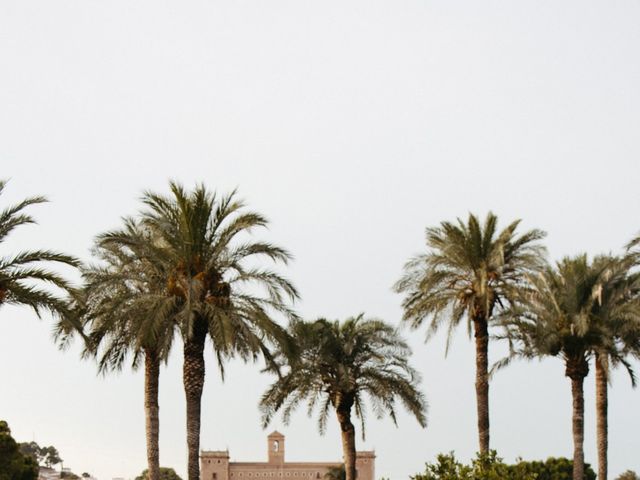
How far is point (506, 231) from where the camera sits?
3403 centimetres

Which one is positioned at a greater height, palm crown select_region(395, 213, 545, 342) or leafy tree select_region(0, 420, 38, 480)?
palm crown select_region(395, 213, 545, 342)

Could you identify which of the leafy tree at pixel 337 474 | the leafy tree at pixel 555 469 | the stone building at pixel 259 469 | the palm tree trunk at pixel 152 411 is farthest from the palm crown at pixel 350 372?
the stone building at pixel 259 469

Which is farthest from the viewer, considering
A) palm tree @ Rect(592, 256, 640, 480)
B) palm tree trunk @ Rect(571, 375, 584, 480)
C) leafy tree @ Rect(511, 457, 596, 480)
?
leafy tree @ Rect(511, 457, 596, 480)

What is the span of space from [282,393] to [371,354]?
144 inches

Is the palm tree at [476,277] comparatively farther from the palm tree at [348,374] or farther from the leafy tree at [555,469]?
the leafy tree at [555,469]

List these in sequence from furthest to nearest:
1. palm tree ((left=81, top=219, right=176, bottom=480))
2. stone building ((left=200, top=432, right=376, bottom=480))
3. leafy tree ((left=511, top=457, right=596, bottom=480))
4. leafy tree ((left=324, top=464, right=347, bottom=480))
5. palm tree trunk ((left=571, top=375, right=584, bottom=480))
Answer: stone building ((left=200, top=432, right=376, bottom=480)), leafy tree ((left=324, top=464, right=347, bottom=480)), leafy tree ((left=511, top=457, right=596, bottom=480)), palm tree trunk ((left=571, top=375, right=584, bottom=480)), palm tree ((left=81, top=219, right=176, bottom=480))

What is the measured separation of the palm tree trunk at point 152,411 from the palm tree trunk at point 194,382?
1.73 metres

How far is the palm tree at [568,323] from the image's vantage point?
34.1m

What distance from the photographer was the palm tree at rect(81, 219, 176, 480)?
2741cm

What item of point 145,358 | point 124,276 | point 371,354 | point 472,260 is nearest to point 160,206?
point 124,276

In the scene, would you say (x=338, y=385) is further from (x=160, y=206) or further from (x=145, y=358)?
(x=160, y=206)

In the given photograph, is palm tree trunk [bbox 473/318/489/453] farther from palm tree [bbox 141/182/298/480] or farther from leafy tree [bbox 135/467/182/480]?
leafy tree [bbox 135/467/182/480]

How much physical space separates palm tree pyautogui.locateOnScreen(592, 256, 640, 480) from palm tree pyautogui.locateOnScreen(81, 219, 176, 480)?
559 inches

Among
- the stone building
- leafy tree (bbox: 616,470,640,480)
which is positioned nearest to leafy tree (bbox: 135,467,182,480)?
the stone building
